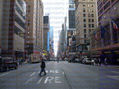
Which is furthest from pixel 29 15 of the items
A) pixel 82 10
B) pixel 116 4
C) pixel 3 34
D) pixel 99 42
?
pixel 3 34

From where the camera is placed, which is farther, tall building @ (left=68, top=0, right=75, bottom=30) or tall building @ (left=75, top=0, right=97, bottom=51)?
tall building @ (left=68, top=0, right=75, bottom=30)

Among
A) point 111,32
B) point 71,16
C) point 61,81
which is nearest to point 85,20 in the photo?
point 111,32

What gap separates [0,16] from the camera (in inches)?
459

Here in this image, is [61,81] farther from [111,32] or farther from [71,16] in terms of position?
[71,16]

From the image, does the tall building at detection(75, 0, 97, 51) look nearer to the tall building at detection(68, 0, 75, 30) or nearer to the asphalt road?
the tall building at detection(68, 0, 75, 30)

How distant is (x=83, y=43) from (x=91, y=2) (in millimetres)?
26487

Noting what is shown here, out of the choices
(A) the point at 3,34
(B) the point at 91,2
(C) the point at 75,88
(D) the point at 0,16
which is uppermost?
(B) the point at 91,2

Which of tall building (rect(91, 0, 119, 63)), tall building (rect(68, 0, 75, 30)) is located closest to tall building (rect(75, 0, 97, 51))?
tall building (rect(91, 0, 119, 63))

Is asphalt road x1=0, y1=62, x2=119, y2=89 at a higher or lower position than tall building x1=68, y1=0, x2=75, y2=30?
lower

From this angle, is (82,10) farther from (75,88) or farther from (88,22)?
(75,88)

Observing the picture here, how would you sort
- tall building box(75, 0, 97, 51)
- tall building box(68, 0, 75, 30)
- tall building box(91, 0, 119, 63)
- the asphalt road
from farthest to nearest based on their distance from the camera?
tall building box(68, 0, 75, 30) < tall building box(75, 0, 97, 51) < tall building box(91, 0, 119, 63) < the asphalt road

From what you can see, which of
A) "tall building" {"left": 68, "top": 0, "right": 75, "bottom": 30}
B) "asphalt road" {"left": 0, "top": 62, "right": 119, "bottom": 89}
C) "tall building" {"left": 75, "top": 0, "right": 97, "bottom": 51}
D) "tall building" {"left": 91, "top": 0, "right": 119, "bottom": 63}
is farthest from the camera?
"tall building" {"left": 68, "top": 0, "right": 75, "bottom": 30}

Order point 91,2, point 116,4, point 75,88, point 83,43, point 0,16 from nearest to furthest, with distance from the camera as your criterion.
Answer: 1. point 75,88
2. point 0,16
3. point 116,4
4. point 83,43
5. point 91,2

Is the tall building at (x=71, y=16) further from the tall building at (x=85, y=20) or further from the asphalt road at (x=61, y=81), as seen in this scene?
the asphalt road at (x=61, y=81)
